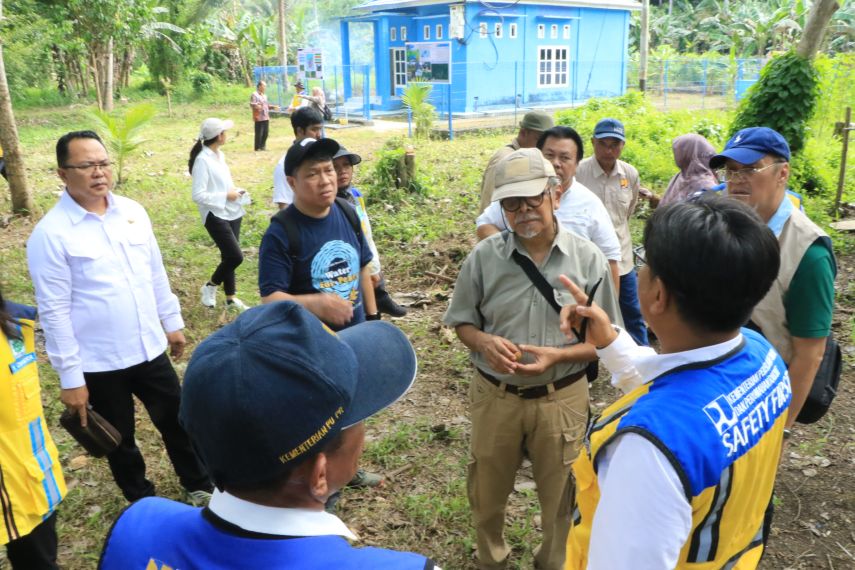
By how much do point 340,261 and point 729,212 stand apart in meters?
2.36

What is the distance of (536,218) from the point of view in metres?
2.79

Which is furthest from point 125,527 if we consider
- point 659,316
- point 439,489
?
point 439,489

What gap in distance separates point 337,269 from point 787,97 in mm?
8041

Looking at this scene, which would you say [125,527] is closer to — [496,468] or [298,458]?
[298,458]

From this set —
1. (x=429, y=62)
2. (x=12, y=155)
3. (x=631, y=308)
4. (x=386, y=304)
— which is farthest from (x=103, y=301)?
(x=429, y=62)

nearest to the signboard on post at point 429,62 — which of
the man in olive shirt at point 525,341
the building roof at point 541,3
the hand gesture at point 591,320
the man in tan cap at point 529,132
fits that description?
the building roof at point 541,3

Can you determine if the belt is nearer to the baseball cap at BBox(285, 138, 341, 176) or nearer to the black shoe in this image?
the baseball cap at BBox(285, 138, 341, 176)

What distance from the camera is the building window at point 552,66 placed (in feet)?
78.3

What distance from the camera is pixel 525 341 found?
9.29ft

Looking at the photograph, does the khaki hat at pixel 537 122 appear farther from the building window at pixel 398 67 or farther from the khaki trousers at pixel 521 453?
the building window at pixel 398 67

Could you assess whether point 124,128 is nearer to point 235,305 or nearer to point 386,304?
point 235,305

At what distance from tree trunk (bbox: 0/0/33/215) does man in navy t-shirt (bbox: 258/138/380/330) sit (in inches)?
293

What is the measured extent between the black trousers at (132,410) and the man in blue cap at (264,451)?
8.22 feet

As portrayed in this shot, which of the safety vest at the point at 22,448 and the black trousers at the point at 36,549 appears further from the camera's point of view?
the black trousers at the point at 36,549
